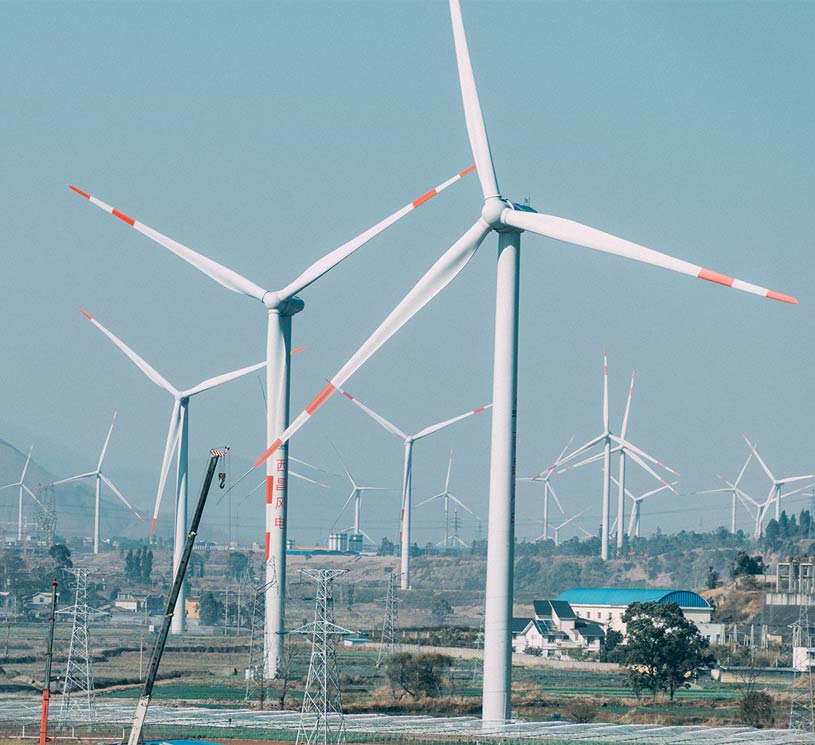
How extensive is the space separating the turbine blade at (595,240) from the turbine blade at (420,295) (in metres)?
1.85

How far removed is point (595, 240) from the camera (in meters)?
59.9

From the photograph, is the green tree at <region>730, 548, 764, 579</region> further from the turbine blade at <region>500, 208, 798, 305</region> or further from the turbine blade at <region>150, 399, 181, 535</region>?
the turbine blade at <region>500, 208, 798, 305</region>

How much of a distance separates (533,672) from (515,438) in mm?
68021

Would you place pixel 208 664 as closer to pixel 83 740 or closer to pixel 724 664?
pixel 724 664

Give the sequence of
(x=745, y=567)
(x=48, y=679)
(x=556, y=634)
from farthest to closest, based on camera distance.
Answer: (x=745, y=567) → (x=556, y=634) → (x=48, y=679)

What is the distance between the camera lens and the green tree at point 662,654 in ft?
336

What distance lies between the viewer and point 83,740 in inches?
2530

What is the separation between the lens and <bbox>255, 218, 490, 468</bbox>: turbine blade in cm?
6019

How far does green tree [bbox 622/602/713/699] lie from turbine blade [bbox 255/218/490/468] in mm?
44889

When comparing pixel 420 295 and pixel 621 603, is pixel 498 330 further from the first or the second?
pixel 621 603

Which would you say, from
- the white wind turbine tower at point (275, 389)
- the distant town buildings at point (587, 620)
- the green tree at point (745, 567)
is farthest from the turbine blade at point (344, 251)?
the green tree at point (745, 567)

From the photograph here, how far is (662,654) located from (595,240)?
5127 cm

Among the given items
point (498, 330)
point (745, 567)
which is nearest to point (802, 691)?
point (498, 330)

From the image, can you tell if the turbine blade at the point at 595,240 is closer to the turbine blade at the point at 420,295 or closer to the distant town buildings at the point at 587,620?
the turbine blade at the point at 420,295
